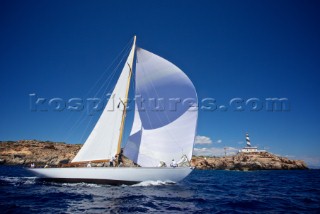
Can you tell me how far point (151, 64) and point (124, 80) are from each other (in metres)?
2.89

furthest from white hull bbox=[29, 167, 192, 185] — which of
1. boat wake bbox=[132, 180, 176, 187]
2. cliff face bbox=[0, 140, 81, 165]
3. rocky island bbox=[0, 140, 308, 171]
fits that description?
cliff face bbox=[0, 140, 81, 165]

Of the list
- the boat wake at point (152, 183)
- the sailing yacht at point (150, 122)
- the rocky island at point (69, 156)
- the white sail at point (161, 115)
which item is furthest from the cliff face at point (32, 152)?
the boat wake at point (152, 183)

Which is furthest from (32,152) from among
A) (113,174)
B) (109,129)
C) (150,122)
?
(113,174)

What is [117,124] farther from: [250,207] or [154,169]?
[250,207]

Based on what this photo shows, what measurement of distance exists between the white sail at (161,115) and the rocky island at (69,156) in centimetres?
6453

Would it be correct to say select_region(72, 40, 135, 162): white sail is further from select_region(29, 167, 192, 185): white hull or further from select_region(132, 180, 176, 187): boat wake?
select_region(132, 180, 176, 187): boat wake

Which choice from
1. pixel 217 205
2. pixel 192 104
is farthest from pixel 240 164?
pixel 217 205

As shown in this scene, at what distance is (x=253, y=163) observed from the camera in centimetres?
8144

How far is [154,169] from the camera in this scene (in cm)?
1717

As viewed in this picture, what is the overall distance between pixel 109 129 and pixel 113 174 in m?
4.38

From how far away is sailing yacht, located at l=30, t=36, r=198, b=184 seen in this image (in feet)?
63.0

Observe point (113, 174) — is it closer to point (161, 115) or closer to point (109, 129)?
point (109, 129)

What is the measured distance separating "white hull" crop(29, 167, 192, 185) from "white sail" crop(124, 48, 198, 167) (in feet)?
5.26

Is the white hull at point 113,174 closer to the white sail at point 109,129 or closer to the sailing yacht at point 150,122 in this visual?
the sailing yacht at point 150,122
